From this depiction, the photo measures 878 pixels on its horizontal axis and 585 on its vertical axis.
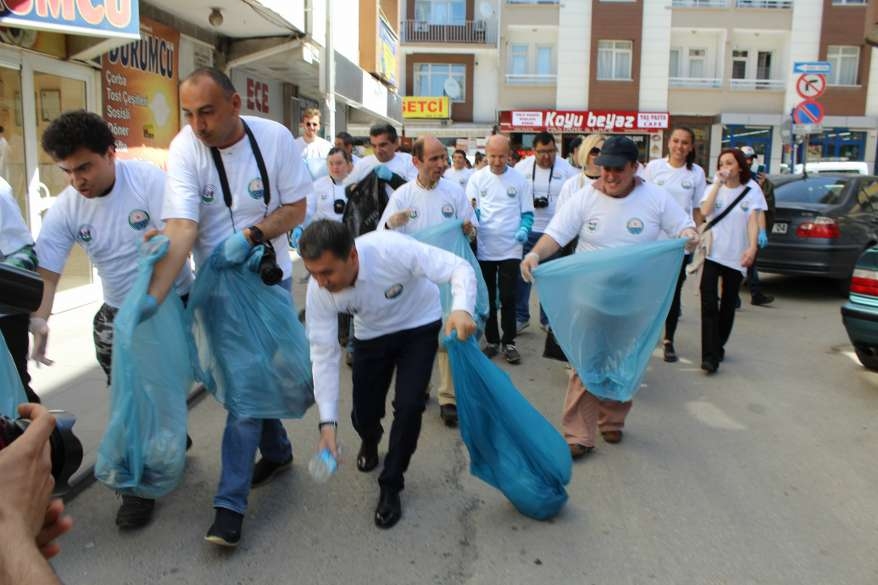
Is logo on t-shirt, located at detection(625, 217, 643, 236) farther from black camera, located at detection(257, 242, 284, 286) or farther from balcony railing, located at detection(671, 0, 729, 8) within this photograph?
balcony railing, located at detection(671, 0, 729, 8)

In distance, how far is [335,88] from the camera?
12438 millimetres

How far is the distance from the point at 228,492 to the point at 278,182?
4.55 ft

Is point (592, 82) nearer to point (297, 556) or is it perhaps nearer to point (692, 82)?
point (692, 82)

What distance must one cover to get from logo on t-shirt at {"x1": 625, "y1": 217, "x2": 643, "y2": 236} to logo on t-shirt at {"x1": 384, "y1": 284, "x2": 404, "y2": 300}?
160cm

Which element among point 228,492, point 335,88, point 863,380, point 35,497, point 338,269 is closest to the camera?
point 35,497

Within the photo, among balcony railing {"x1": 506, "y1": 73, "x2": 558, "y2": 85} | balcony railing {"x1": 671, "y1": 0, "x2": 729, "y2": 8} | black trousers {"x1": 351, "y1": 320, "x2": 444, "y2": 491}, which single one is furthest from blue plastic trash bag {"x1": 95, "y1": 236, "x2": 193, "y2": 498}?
balcony railing {"x1": 671, "y1": 0, "x2": 729, "y2": 8}

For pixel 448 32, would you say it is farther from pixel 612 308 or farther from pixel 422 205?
pixel 612 308

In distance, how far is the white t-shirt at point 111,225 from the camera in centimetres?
343

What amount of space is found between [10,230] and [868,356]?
19.0ft

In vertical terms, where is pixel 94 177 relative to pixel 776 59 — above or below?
below

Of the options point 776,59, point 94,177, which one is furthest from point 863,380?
point 776,59

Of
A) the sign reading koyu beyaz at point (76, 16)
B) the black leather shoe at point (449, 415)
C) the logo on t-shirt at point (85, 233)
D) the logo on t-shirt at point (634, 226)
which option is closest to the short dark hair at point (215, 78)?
the logo on t-shirt at point (85, 233)

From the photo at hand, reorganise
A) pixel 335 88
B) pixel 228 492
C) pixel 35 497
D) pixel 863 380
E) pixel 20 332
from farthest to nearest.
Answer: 1. pixel 335 88
2. pixel 863 380
3. pixel 20 332
4. pixel 228 492
5. pixel 35 497

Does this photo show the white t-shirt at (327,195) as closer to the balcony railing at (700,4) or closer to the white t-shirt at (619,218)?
the white t-shirt at (619,218)
